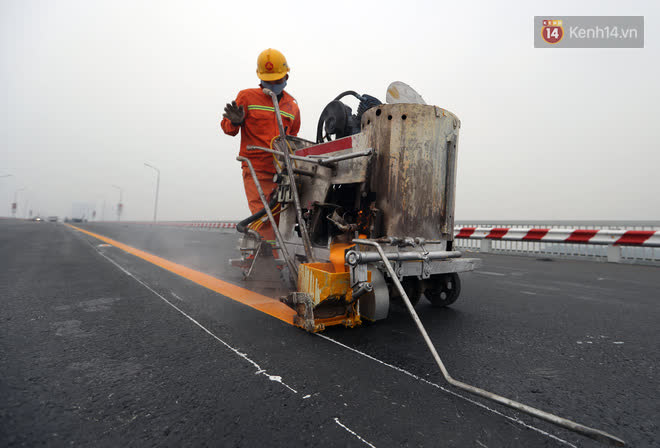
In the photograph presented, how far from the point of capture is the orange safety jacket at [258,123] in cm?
421

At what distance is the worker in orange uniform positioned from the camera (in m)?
4.15

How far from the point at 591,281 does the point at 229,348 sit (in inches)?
226

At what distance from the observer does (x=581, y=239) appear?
8.11 metres

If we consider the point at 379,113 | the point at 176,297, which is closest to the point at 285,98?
the point at 379,113

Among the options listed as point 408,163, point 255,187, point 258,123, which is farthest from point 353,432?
point 258,123

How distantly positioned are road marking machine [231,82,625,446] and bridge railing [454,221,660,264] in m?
3.84

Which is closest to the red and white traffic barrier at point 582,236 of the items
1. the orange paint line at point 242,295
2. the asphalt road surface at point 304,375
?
the asphalt road surface at point 304,375

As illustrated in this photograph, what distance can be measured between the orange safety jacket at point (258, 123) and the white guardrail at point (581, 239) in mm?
4621

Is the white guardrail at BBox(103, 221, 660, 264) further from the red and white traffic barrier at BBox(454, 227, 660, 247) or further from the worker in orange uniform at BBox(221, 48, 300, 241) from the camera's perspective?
the worker in orange uniform at BBox(221, 48, 300, 241)

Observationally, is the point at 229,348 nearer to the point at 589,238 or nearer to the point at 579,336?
the point at 579,336

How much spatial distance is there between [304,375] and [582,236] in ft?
29.9

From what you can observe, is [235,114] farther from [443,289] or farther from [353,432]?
[353,432]

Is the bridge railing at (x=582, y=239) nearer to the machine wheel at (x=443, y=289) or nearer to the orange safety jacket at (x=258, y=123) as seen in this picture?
the machine wheel at (x=443, y=289)

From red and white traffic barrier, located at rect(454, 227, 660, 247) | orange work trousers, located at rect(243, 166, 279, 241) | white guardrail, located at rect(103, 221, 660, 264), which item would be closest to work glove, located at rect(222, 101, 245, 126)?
orange work trousers, located at rect(243, 166, 279, 241)
